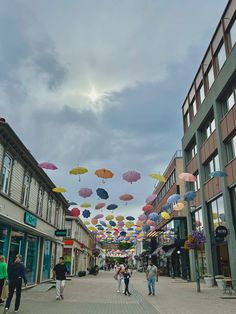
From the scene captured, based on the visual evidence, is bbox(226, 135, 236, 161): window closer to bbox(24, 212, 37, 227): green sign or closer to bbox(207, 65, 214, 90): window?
bbox(207, 65, 214, 90): window

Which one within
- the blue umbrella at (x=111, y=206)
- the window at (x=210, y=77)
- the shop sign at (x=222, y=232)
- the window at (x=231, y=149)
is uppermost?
the window at (x=210, y=77)

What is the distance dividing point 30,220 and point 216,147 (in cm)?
1398

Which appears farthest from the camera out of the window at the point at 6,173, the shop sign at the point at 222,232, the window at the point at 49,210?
the window at the point at 49,210

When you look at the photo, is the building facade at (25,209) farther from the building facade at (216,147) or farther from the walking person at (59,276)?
the building facade at (216,147)

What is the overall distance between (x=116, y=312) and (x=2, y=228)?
285 inches

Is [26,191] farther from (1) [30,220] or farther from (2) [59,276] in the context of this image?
(2) [59,276]

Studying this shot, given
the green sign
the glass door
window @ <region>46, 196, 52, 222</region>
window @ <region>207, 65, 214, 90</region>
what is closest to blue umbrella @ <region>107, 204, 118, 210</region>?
window @ <region>46, 196, 52, 222</region>

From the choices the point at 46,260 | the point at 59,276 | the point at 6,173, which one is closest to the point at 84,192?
the point at 6,173

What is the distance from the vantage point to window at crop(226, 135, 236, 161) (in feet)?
69.1

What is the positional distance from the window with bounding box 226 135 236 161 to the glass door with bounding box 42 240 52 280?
15179 millimetres

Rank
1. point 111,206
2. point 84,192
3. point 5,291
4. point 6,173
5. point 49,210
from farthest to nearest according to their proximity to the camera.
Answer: point 111,206 < point 49,210 < point 84,192 < point 6,173 < point 5,291

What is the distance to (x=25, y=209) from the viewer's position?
18.5 m

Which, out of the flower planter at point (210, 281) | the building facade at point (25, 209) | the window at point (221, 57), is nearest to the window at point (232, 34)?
the window at point (221, 57)

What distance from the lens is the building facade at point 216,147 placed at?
20938 mm
